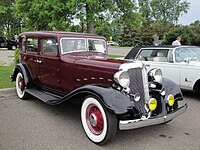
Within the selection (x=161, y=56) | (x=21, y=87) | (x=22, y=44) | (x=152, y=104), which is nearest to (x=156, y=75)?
(x=152, y=104)

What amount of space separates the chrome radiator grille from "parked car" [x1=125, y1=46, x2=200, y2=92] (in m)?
2.66

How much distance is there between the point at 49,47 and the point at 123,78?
7.07ft

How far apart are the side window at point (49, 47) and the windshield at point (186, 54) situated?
3.49 m

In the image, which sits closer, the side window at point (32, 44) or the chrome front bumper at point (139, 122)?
the chrome front bumper at point (139, 122)

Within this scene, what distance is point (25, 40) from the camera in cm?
568

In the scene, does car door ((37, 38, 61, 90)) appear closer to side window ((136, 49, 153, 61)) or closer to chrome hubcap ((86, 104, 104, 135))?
chrome hubcap ((86, 104, 104, 135))

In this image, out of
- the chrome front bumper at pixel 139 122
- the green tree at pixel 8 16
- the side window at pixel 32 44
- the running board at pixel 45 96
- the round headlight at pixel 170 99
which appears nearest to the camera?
the chrome front bumper at pixel 139 122

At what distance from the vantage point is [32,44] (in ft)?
17.8

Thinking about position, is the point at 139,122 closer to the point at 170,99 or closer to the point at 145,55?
the point at 170,99

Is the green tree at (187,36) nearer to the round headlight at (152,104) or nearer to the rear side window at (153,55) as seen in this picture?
the rear side window at (153,55)

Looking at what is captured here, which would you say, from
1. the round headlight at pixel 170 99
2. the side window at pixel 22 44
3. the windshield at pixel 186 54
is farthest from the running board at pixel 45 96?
the windshield at pixel 186 54

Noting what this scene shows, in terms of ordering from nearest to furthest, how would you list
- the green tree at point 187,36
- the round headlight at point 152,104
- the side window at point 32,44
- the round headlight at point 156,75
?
the round headlight at point 152,104, the round headlight at point 156,75, the side window at point 32,44, the green tree at point 187,36

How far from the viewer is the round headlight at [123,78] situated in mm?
3387

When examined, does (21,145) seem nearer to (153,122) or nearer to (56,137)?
(56,137)
